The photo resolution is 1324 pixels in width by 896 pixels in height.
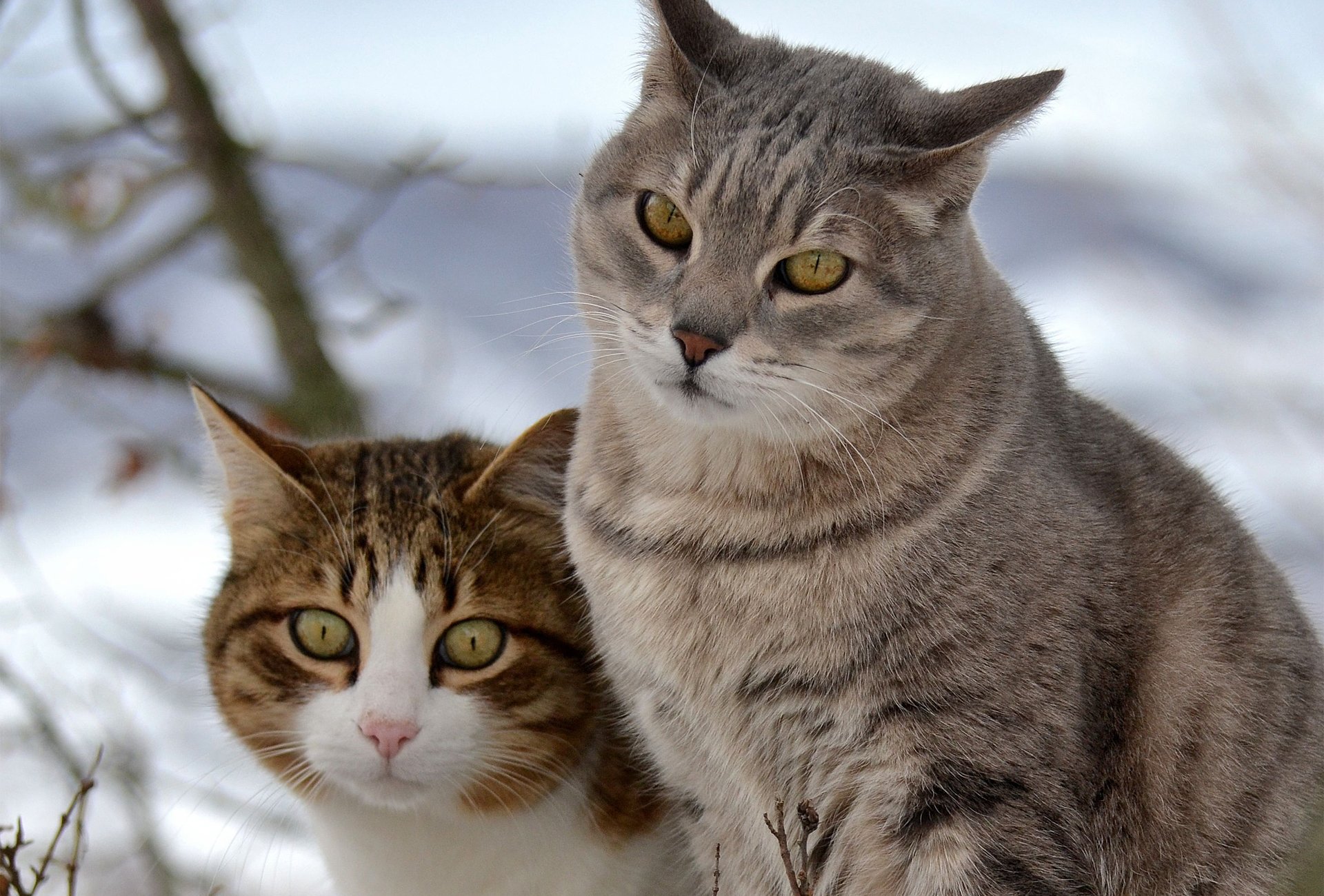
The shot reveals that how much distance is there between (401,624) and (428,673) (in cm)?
10

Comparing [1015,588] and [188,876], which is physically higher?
[1015,588]

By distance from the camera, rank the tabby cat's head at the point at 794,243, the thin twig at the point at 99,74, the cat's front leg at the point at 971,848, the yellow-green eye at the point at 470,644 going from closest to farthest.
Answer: the cat's front leg at the point at 971,848 < the tabby cat's head at the point at 794,243 < the yellow-green eye at the point at 470,644 < the thin twig at the point at 99,74

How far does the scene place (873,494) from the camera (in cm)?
207

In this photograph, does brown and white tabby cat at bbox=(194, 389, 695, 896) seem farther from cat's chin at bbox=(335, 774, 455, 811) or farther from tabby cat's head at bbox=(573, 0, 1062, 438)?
tabby cat's head at bbox=(573, 0, 1062, 438)

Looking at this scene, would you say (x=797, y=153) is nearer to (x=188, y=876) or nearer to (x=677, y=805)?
(x=677, y=805)

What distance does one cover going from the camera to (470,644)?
85.6 inches

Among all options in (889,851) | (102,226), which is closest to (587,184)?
(889,851)

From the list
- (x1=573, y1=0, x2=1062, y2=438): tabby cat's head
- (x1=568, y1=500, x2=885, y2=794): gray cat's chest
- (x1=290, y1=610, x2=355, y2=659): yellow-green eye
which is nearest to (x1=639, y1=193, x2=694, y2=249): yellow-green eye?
(x1=573, y1=0, x2=1062, y2=438): tabby cat's head

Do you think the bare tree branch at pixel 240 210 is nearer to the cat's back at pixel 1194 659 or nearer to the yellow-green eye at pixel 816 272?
the yellow-green eye at pixel 816 272

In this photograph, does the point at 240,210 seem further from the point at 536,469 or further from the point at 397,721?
the point at 397,721

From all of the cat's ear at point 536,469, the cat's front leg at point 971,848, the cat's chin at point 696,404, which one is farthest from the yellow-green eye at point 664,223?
the cat's front leg at point 971,848

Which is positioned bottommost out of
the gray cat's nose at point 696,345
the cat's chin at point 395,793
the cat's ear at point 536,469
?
the cat's chin at point 395,793

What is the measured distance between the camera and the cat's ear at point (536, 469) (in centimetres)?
231

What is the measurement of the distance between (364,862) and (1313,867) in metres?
1.73
